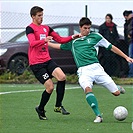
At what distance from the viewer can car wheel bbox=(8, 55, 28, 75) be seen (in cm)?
2092

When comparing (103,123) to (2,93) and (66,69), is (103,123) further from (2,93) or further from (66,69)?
(66,69)

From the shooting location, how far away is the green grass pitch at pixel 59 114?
1106 cm

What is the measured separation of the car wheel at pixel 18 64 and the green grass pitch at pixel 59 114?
2.42m

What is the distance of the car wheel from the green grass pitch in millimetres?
2420

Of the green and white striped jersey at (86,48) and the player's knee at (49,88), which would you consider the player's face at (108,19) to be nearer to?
the green and white striped jersey at (86,48)

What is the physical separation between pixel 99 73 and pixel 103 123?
90 cm

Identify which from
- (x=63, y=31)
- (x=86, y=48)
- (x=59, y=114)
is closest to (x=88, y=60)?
(x=86, y=48)

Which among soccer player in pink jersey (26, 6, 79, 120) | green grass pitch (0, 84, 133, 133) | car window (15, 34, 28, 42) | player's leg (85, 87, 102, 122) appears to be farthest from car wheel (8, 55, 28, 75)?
player's leg (85, 87, 102, 122)

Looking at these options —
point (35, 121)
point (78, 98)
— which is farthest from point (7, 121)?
point (78, 98)

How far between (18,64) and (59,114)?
8076mm

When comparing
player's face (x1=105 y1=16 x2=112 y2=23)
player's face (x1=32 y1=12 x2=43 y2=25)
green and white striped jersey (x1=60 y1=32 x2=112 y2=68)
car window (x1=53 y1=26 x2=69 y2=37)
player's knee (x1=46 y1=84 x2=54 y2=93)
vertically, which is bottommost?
car window (x1=53 y1=26 x2=69 y2=37)

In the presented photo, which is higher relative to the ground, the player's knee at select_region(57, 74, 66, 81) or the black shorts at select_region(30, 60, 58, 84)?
the black shorts at select_region(30, 60, 58, 84)

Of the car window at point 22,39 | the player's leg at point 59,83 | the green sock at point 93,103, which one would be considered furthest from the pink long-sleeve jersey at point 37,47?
the car window at point 22,39

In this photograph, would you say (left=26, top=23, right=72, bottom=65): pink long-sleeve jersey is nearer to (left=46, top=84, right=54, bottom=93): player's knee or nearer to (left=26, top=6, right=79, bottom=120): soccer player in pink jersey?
(left=26, top=6, right=79, bottom=120): soccer player in pink jersey
